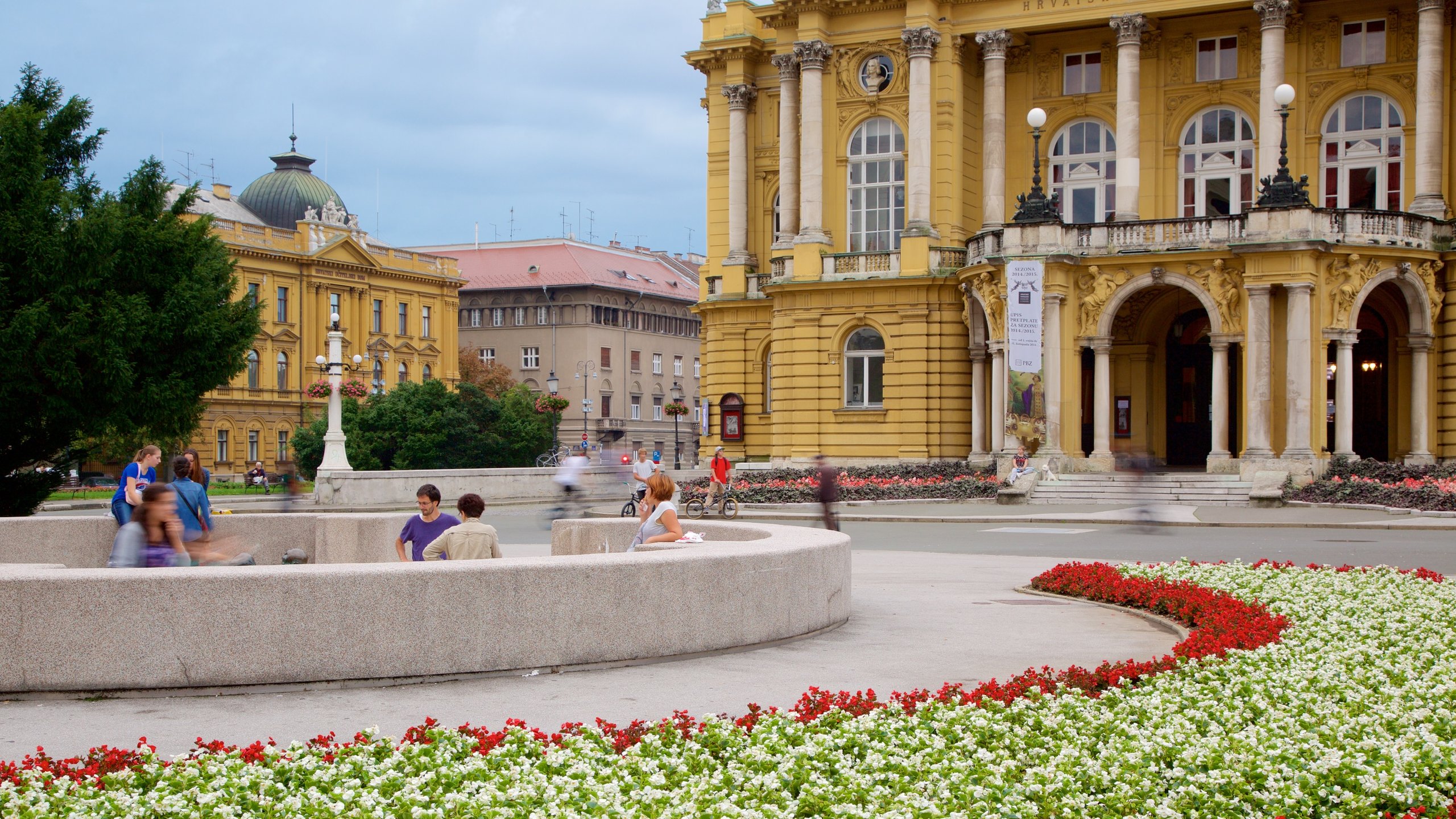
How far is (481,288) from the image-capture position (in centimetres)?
11638

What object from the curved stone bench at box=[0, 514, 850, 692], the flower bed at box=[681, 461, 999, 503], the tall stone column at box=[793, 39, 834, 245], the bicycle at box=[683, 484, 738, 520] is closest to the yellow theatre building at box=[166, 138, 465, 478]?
the tall stone column at box=[793, 39, 834, 245]

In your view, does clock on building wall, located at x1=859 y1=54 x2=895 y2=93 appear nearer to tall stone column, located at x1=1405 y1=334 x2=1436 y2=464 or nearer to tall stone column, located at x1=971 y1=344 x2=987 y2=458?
tall stone column, located at x1=971 y1=344 x2=987 y2=458

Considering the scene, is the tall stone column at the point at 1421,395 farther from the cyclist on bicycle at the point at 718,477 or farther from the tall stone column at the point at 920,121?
the cyclist on bicycle at the point at 718,477

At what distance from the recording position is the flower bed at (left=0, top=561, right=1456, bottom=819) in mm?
6730

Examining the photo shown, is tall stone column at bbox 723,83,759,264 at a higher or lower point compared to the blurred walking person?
higher

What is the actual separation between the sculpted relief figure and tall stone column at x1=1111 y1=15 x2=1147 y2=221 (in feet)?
10.9

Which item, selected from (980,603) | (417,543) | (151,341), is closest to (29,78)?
(151,341)

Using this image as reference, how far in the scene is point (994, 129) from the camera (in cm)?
4819

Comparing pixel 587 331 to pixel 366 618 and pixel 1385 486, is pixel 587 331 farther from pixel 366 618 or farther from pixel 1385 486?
pixel 366 618

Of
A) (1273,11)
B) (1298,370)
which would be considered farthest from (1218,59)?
(1298,370)

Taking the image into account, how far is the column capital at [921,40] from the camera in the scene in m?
46.8

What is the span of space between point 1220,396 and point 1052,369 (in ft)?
15.6

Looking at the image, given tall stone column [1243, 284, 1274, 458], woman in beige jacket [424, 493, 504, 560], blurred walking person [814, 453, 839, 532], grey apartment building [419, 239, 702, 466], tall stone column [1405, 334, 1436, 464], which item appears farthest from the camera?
grey apartment building [419, 239, 702, 466]

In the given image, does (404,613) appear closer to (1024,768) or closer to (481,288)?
(1024,768)
